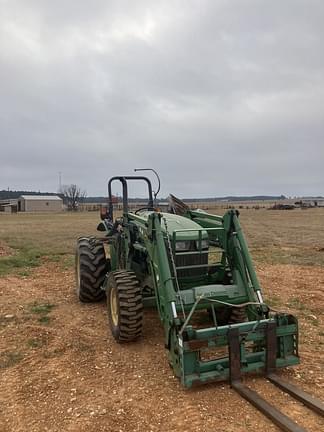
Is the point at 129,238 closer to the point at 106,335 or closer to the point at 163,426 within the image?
the point at 106,335

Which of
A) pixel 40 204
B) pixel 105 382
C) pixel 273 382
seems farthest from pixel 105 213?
pixel 40 204

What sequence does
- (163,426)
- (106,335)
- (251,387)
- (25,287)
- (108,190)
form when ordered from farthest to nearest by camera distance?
1. (25,287)
2. (108,190)
3. (106,335)
4. (251,387)
5. (163,426)

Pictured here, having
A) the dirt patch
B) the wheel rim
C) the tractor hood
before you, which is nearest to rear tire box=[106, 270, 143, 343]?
the wheel rim

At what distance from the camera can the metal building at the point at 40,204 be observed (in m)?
92.6

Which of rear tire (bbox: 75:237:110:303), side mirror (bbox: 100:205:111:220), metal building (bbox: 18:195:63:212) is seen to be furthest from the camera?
metal building (bbox: 18:195:63:212)

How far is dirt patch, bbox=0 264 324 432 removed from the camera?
11.3ft

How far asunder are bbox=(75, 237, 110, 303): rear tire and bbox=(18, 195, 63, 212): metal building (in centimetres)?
8871

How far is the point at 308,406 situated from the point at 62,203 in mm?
99755

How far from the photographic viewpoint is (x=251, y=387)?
3898 millimetres

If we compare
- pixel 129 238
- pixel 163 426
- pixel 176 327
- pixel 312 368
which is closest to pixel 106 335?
pixel 129 238

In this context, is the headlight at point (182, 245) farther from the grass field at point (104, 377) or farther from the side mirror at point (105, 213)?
the side mirror at point (105, 213)

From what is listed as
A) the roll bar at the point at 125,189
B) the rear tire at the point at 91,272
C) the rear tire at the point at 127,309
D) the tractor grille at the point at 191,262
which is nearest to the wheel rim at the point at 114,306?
the rear tire at the point at 127,309

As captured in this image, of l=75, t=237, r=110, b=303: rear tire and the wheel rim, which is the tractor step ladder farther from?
l=75, t=237, r=110, b=303: rear tire

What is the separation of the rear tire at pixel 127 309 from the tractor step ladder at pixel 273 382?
1.38 metres
